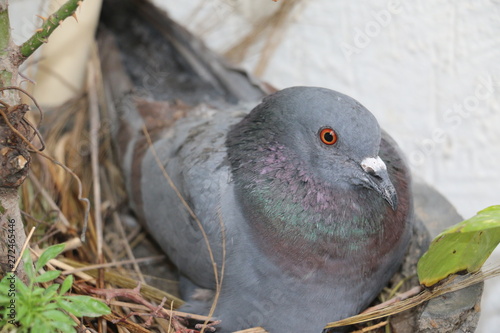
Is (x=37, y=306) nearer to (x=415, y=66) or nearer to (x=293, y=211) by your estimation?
(x=293, y=211)

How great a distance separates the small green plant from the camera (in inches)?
79.4

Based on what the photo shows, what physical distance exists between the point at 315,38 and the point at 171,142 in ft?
5.69

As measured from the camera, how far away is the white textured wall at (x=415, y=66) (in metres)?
3.38

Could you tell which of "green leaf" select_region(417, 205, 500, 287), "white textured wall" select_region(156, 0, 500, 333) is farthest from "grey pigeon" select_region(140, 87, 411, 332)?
"white textured wall" select_region(156, 0, 500, 333)

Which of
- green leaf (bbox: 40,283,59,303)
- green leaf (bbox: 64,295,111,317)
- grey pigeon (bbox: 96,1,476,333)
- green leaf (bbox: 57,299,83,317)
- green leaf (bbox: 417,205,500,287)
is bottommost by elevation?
green leaf (bbox: 417,205,500,287)

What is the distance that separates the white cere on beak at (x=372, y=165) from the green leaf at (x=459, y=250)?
38 cm

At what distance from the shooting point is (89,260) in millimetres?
3385

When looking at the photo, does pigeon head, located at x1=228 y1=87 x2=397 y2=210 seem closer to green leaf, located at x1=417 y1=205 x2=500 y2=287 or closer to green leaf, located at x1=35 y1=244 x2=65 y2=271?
green leaf, located at x1=417 y1=205 x2=500 y2=287

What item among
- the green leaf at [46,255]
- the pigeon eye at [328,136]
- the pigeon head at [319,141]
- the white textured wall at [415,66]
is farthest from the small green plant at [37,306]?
the white textured wall at [415,66]

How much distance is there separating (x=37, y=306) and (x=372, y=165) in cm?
145

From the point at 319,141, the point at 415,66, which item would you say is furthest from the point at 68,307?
the point at 415,66

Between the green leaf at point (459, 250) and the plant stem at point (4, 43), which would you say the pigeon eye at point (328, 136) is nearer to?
the green leaf at point (459, 250)

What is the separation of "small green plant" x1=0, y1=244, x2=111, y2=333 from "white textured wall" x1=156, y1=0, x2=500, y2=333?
2.19m

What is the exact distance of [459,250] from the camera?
2.43 m
